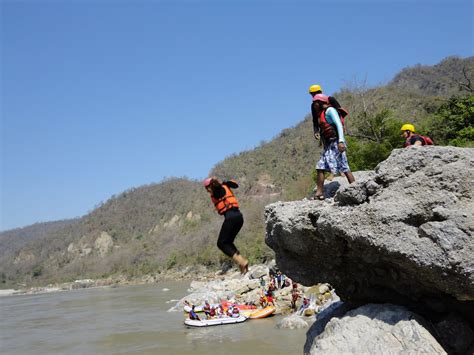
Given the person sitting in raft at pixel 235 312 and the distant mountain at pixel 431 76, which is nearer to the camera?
the person sitting in raft at pixel 235 312

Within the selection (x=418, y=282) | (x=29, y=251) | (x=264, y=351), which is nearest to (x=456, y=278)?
(x=418, y=282)

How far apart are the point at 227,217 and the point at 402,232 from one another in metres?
3.00

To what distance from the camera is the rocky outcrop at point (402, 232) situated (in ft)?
15.1

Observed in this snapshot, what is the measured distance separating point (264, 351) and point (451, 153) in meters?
9.55

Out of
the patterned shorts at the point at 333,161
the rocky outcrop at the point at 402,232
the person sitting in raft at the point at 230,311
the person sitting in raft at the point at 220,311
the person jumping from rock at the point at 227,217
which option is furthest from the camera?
the person sitting in raft at the point at 220,311

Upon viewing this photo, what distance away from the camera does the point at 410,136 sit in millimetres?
7141

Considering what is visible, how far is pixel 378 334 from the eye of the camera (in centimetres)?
504

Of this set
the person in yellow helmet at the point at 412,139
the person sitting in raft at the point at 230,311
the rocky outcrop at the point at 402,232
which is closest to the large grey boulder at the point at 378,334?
the rocky outcrop at the point at 402,232

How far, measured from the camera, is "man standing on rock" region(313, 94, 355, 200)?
671 cm

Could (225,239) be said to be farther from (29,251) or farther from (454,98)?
(29,251)

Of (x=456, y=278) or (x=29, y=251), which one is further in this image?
(x=29, y=251)

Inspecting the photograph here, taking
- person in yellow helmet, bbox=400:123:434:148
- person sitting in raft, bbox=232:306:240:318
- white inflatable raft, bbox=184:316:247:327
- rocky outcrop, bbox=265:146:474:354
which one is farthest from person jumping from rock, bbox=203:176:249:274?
person sitting in raft, bbox=232:306:240:318

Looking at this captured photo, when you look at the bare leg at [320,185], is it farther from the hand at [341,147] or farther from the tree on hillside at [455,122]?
the tree on hillside at [455,122]

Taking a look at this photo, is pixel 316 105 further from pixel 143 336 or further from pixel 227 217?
pixel 143 336
